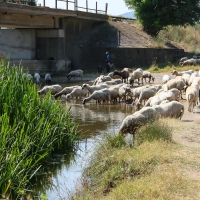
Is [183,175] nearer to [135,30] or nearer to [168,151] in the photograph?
[168,151]

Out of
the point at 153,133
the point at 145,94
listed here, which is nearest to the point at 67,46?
the point at 145,94

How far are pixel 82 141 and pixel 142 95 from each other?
6.03 metres

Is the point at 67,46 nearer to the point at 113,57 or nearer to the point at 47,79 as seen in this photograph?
the point at 113,57

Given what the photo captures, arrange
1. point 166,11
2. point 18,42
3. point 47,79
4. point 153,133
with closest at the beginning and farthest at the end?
1. point 153,133
2. point 47,79
3. point 18,42
4. point 166,11

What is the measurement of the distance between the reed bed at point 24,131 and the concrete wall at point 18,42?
77.5ft

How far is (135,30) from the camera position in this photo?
41.5 meters

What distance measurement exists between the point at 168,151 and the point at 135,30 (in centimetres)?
3259

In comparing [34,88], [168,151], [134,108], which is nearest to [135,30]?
[134,108]

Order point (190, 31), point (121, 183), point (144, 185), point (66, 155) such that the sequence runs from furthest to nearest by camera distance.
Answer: point (190, 31), point (66, 155), point (121, 183), point (144, 185)

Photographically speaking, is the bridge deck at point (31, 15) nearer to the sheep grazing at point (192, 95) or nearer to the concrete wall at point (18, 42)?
the concrete wall at point (18, 42)

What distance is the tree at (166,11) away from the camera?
38.8 metres

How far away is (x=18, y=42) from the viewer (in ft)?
119

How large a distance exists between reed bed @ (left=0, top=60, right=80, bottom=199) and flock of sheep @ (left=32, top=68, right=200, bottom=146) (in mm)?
1582

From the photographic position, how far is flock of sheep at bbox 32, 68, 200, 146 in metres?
12.6
